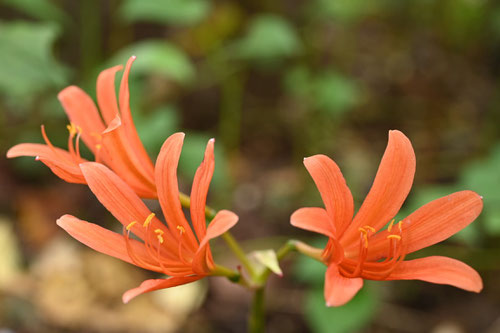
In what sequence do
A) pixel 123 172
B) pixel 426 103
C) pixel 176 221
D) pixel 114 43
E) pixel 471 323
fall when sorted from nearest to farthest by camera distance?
pixel 176 221 → pixel 123 172 → pixel 471 323 → pixel 114 43 → pixel 426 103

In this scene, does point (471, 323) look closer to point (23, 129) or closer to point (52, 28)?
point (52, 28)

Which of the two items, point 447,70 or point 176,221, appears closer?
point 176,221

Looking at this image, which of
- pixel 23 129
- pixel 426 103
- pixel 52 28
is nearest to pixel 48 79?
pixel 52 28

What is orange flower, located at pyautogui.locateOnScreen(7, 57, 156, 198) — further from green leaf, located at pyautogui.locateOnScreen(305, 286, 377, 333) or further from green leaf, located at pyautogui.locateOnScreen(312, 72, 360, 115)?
green leaf, located at pyautogui.locateOnScreen(312, 72, 360, 115)

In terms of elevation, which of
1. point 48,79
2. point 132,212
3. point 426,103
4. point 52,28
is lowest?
point 426,103

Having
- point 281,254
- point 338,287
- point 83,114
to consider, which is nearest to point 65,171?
point 83,114

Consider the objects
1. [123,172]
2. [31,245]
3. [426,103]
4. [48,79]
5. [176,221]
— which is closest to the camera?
[176,221]

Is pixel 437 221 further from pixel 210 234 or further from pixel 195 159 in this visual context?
pixel 195 159

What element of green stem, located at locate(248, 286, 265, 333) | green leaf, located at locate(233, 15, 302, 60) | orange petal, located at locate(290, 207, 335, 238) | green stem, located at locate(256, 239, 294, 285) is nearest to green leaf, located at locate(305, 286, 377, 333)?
green stem, located at locate(248, 286, 265, 333)
